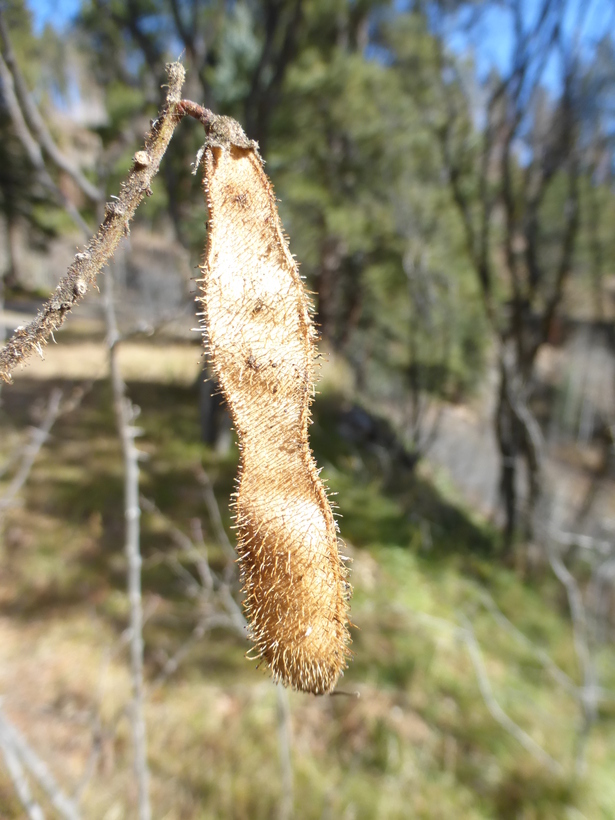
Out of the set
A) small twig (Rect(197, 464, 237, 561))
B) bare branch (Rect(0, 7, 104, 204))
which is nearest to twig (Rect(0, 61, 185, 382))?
small twig (Rect(197, 464, 237, 561))

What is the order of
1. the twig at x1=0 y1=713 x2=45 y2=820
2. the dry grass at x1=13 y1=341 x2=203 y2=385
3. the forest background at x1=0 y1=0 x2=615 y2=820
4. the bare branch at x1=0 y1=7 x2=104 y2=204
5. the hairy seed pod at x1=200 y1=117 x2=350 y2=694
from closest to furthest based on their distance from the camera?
the hairy seed pod at x1=200 y1=117 x2=350 y2=694, the twig at x1=0 y1=713 x2=45 y2=820, the bare branch at x1=0 y1=7 x2=104 y2=204, the forest background at x1=0 y1=0 x2=615 y2=820, the dry grass at x1=13 y1=341 x2=203 y2=385

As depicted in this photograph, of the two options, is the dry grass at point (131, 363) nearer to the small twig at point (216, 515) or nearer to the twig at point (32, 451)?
the small twig at point (216, 515)

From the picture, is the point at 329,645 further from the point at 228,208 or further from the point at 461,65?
the point at 461,65

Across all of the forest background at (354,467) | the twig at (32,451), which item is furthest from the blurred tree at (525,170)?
the twig at (32,451)

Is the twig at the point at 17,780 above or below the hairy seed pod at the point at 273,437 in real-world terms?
below

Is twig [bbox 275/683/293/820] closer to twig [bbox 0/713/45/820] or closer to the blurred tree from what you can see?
twig [bbox 0/713/45/820]

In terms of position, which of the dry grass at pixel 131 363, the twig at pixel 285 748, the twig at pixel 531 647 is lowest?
the twig at pixel 531 647
